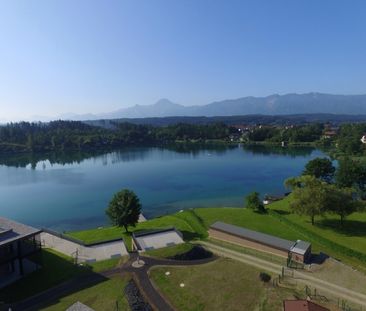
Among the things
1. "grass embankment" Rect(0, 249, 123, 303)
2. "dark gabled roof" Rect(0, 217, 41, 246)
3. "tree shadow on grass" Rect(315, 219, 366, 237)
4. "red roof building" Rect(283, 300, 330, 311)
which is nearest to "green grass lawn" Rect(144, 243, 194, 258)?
"grass embankment" Rect(0, 249, 123, 303)

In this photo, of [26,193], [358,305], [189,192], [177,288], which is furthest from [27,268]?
[26,193]

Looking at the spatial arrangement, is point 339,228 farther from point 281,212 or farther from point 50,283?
point 50,283

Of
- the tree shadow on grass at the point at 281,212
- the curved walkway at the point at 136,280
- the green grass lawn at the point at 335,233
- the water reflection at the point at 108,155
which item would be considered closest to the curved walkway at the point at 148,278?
the curved walkway at the point at 136,280

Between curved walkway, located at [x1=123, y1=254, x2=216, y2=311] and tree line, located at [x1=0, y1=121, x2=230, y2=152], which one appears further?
tree line, located at [x1=0, y1=121, x2=230, y2=152]

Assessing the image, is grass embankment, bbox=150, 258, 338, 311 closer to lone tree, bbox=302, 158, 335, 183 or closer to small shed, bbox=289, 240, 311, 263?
small shed, bbox=289, 240, 311, 263

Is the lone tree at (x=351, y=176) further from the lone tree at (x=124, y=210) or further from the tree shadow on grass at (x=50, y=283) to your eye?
the tree shadow on grass at (x=50, y=283)

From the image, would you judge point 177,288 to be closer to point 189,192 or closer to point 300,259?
point 300,259
